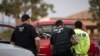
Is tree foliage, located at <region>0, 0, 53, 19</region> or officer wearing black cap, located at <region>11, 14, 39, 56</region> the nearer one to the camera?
officer wearing black cap, located at <region>11, 14, 39, 56</region>

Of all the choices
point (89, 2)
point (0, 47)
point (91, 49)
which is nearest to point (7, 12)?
point (89, 2)

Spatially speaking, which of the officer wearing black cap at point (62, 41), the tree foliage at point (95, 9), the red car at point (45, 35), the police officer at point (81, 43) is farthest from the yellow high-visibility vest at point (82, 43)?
the tree foliage at point (95, 9)

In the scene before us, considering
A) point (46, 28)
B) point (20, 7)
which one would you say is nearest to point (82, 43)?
point (46, 28)

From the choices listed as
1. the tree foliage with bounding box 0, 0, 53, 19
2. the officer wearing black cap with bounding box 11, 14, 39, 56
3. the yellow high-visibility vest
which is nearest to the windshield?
the yellow high-visibility vest

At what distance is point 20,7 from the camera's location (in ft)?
152

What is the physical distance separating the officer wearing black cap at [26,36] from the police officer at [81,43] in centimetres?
153

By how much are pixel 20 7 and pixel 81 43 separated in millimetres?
35161

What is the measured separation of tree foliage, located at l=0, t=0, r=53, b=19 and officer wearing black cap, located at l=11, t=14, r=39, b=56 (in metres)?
34.4

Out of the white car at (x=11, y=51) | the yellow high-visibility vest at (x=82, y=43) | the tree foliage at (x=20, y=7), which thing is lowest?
the tree foliage at (x=20, y=7)

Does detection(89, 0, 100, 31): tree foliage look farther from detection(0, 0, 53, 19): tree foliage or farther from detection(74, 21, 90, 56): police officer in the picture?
detection(74, 21, 90, 56): police officer

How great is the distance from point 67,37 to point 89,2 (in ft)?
120

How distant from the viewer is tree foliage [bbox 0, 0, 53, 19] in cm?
4522

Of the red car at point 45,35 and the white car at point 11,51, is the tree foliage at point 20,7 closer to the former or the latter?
the red car at point 45,35

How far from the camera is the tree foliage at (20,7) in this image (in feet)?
148
